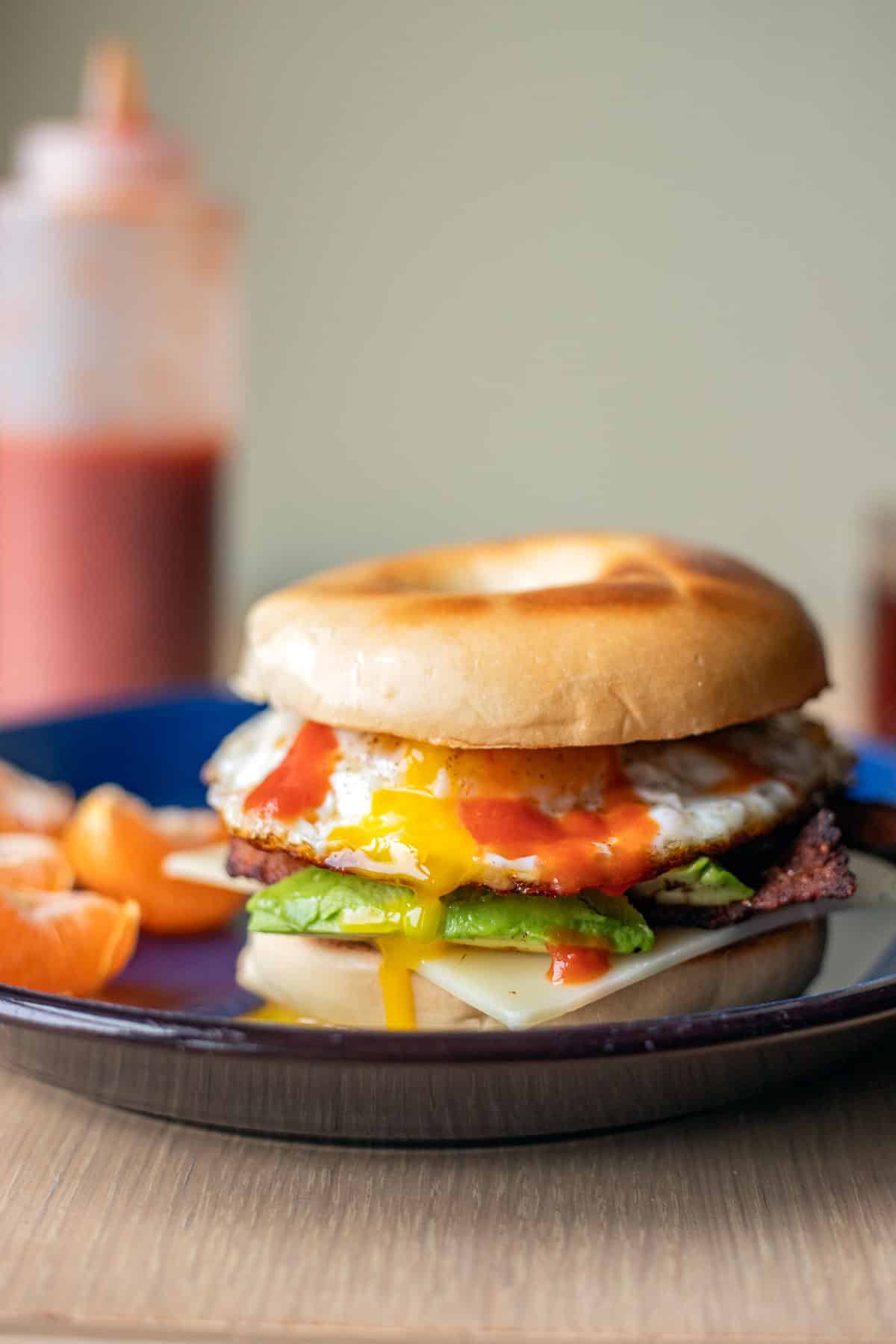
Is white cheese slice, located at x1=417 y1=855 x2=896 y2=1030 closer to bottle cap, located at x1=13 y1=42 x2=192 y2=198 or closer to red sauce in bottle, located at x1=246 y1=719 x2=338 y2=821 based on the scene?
red sauce in bottle, located at x1=246 y1=719 x2=338 y2=821

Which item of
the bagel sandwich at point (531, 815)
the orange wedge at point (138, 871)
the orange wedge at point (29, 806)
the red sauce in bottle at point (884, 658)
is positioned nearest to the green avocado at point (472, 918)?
the bagel sandwich at point (531, 815)

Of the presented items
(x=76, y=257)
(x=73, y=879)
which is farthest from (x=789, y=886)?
(x=76, y=257)

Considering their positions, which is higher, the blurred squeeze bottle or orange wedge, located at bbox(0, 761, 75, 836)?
the blurred squeeze bottle

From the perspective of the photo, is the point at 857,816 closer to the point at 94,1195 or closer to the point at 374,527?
the point at 94,1195

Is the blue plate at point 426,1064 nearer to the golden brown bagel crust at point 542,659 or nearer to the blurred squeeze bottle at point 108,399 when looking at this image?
the golden brown bagel crust at point 542,659

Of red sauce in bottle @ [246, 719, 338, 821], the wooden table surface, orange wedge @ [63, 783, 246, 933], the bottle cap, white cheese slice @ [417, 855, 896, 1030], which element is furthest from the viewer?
the bottle cap

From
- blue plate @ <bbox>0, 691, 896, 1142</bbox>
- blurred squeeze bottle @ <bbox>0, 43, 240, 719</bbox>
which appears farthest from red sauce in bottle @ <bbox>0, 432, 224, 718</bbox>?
blue plate @ <bbox>0, 691, 896, 1142</bbox>
